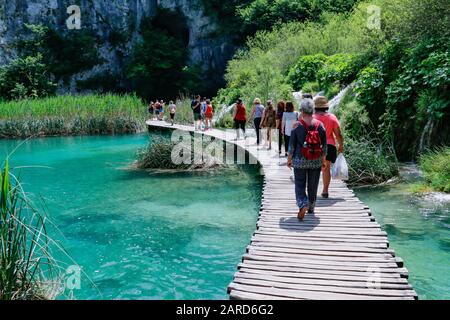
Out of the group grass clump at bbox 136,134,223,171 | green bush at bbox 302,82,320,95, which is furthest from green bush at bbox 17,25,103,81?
grass clump at bbox 136,134,223,171

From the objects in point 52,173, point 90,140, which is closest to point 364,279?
point 52,173

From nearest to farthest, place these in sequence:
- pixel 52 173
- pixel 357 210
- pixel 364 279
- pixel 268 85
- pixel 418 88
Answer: pixel 364 279
pixel 357 210
pixel 418 88
pixel 52 173
pixel 268 85

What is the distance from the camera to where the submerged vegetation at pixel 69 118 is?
2441 centimetres

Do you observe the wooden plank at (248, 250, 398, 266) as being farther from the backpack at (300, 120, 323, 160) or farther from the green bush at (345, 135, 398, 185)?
the green bush at (345, 135, 398, 185)

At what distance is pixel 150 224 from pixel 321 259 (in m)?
4.82

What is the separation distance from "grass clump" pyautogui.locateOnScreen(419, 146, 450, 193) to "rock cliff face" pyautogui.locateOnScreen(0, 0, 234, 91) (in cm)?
2845

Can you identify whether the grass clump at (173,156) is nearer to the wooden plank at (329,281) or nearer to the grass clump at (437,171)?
the grass clump at (437,171)

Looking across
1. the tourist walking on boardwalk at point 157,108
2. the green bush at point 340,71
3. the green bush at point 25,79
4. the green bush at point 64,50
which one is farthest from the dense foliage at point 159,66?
the green bush at point 340,71

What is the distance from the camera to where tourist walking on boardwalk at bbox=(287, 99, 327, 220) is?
5598 millimetres

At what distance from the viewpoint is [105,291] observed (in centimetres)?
615

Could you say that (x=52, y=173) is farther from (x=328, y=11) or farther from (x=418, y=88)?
(x=328, y=11)

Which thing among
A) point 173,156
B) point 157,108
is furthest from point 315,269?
point 157,108

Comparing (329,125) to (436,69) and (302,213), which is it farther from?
(436,69)
